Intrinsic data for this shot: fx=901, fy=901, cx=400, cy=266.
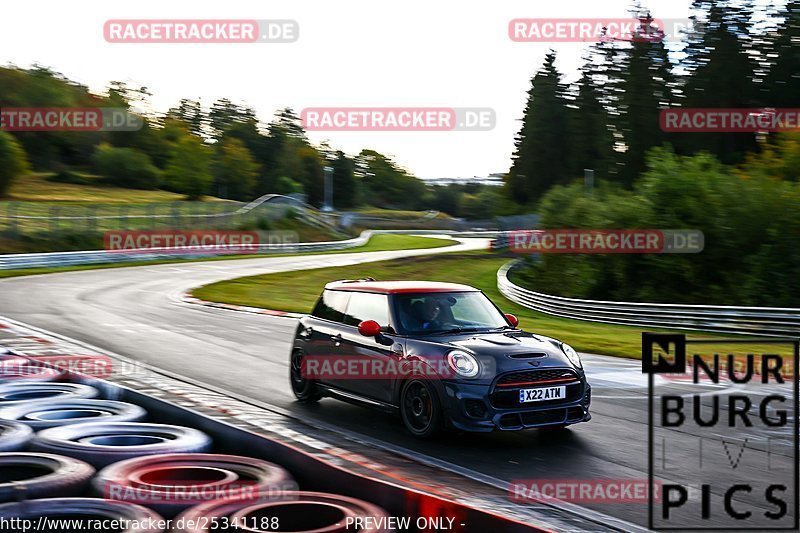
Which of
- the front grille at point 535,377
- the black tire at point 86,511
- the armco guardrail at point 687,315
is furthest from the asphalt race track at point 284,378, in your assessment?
the armco guardrail at point 687,315

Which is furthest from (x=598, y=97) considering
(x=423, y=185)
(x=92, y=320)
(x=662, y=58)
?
(x=423, y=185)

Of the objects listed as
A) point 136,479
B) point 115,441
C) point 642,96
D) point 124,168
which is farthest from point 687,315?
point 124,168

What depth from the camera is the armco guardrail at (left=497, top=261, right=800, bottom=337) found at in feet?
71.8

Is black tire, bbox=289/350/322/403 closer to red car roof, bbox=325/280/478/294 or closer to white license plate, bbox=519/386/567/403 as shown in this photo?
red car roof, bbox=325/280/478/294

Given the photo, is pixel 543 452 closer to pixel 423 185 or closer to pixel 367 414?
pixel 367 414

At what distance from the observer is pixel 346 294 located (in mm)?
10664

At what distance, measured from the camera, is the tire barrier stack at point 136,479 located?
16.7ft

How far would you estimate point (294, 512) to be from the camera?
17.6ft

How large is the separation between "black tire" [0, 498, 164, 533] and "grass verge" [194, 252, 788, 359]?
12658 mm

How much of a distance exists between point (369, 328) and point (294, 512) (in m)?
4.23

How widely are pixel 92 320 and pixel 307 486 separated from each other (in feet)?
49.2

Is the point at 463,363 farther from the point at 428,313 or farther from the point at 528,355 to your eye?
the point at 428,313

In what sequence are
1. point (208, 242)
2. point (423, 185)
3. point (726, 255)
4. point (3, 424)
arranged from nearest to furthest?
point (3, 424)
point (726, 255)
point (208, 242)
point (423, 185)

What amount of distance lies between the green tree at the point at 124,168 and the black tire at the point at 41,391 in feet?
313
